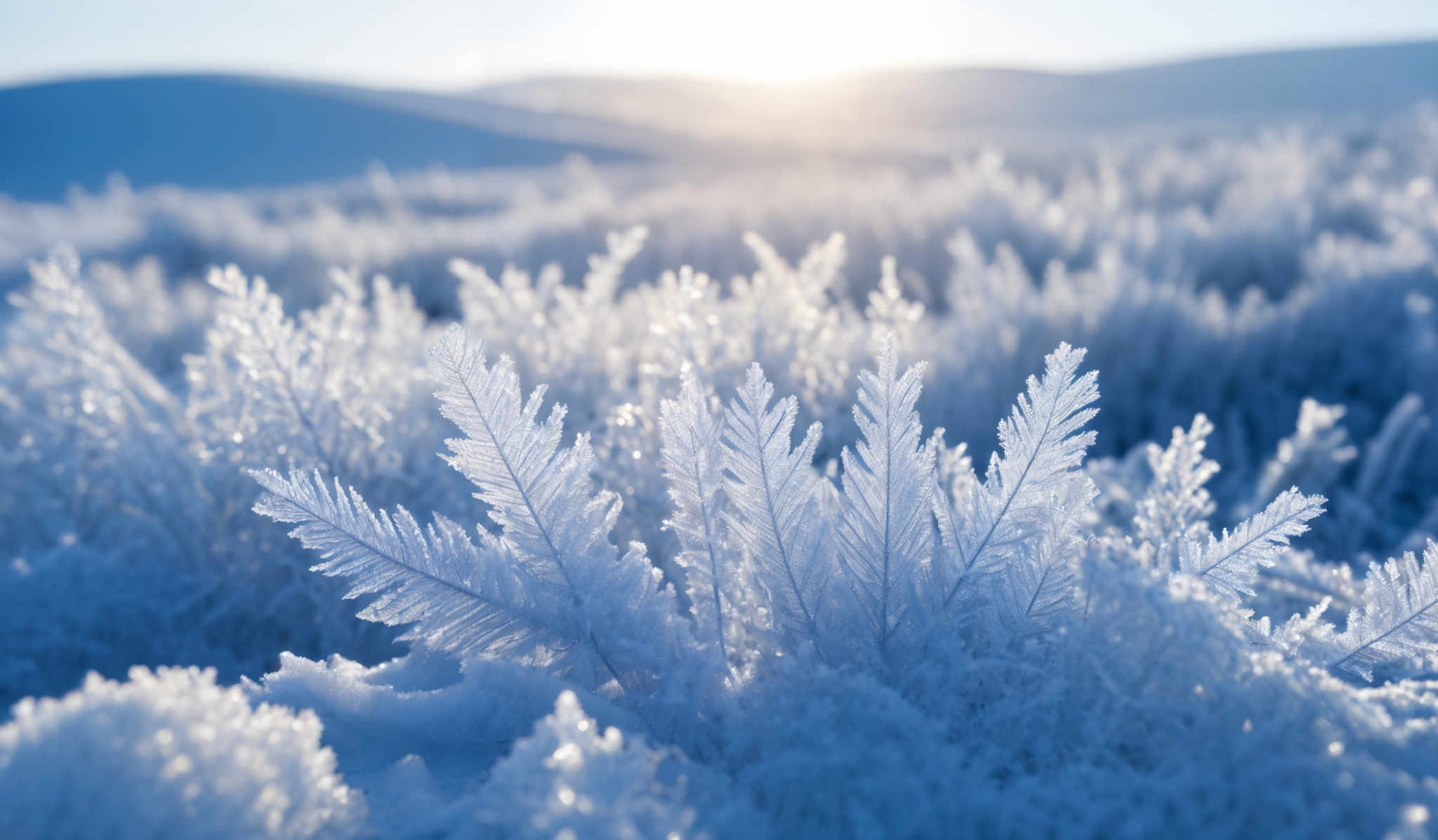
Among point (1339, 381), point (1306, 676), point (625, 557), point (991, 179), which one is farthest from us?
point (991, 179)

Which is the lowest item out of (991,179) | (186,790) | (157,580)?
(157,580)

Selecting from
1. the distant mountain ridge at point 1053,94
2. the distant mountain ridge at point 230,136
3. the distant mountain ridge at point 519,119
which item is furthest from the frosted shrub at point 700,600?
the distant mountain ridge at point 1053,94

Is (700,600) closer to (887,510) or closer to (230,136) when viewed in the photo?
(887,510)

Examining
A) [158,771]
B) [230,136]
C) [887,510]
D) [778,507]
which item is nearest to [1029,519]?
[887,510]

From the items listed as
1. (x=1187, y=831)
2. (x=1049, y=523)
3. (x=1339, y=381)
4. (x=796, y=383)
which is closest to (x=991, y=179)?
(x=1339, y=381)

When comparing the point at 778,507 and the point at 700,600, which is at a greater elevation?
the point at 778,507

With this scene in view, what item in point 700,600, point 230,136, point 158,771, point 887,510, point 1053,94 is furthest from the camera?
point 1053,94

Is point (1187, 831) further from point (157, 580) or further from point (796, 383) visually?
point (157, 580)
